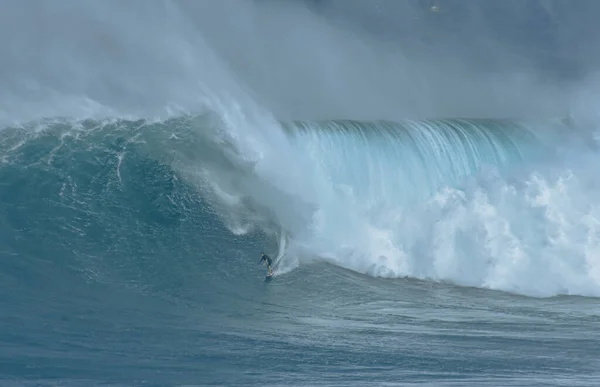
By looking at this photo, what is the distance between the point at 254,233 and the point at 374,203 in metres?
3.30

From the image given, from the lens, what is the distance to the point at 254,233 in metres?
17.6

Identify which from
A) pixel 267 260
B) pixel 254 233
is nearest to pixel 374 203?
pixel 254 233

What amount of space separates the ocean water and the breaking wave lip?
1.8 inches

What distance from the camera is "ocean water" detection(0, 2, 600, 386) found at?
475 inches

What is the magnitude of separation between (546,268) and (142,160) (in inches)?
326

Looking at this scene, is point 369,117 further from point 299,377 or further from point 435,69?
point 299,377

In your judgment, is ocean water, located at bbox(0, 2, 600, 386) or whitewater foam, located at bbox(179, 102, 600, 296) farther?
whitewater foam, located at bbox(179, 102, 600, 296)

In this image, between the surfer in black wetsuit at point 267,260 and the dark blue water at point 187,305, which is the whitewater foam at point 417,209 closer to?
the dark blue water at point 187,305

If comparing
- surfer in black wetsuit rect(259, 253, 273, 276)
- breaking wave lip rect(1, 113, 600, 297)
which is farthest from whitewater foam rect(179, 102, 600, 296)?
surfer in black wetsuit rect(259, 253, 273, 276)

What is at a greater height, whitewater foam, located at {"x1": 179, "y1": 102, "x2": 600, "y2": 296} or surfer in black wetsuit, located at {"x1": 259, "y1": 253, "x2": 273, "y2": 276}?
whitewater foam, located at {"x1": 179, "y1": 102, "x2": 600, "y2": 296}

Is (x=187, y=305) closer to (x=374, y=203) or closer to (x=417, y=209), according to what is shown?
(x=374, y=203)

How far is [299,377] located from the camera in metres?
11.3

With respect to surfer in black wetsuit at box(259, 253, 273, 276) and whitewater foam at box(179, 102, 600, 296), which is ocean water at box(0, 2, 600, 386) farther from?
surfer in black wetsuit at box(259, 253, 273, 276)

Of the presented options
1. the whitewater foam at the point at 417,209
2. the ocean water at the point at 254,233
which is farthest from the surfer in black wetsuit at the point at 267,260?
the whitewater foam at the point at 417,209
